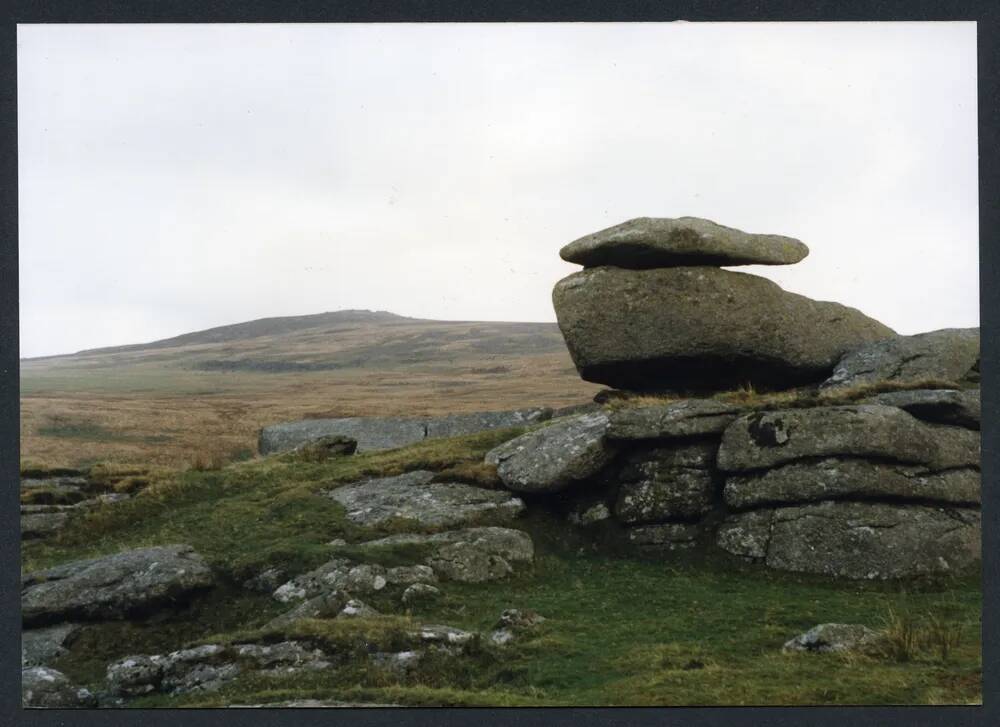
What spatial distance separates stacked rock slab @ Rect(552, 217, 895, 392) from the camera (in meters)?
24.0

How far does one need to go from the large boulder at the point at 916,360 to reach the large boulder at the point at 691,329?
0.99 metres

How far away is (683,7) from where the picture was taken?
16984 mm

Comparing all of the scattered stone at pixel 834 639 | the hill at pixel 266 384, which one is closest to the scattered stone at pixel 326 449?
the hill at pixel 266 384

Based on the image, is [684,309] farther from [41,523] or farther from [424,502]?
[41,523]

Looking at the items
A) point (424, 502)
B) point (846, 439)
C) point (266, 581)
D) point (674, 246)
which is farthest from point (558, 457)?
point (266, 581)

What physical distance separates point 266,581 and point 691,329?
13125 millimetres

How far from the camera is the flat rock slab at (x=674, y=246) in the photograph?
23.7 m

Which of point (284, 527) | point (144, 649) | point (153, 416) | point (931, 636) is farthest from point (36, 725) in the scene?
point (153, 416)

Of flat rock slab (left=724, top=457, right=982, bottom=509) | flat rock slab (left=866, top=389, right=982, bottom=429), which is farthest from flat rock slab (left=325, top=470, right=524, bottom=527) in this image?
flat rock slab (left=866, top=389, right=982, bottom=429)

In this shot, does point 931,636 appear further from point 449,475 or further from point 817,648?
point 449,475

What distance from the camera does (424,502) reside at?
70.1ft

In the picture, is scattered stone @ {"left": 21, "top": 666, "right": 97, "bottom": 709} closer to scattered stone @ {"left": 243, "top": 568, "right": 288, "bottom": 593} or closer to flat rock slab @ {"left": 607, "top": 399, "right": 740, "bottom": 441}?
scattered stone @ {"left": 243, "top": 568, "right": 288, "bottom": 593}

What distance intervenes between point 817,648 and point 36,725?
1296 cm

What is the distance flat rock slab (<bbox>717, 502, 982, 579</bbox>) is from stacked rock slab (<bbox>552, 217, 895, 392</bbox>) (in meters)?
6.97
